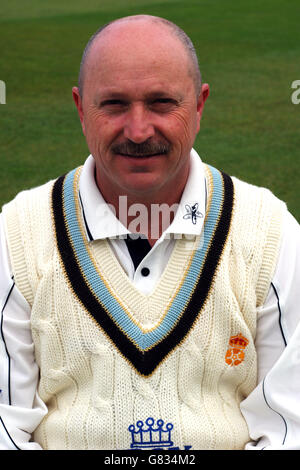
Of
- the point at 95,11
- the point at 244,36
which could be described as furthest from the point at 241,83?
the point at 95,11

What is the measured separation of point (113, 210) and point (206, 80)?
6.44 meters

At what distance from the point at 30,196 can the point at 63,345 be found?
435 millimetres

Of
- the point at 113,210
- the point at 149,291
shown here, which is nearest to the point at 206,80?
the point at 113,210

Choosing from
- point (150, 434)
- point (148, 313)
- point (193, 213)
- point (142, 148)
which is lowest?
point (150, 434)

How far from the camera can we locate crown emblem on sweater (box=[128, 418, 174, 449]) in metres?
1.98

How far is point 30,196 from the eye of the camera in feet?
7.04

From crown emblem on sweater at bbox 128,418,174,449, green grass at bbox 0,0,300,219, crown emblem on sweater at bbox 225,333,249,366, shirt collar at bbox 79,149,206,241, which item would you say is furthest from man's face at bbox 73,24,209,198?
green grass at bbox 0,0,300,219

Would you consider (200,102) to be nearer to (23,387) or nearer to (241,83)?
(23,387)

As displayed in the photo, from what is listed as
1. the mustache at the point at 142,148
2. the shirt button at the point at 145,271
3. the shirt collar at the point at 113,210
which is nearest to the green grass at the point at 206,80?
the shirt collar at the point at 113,210

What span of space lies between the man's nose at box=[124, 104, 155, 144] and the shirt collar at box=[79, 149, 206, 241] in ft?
0.88

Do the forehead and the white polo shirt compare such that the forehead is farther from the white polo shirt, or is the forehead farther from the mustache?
the white polo shirt

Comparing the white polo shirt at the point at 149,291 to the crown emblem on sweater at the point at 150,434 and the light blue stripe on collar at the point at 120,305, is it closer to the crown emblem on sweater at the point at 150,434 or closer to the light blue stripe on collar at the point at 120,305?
the light blue stripe on collar at the point at 120,305

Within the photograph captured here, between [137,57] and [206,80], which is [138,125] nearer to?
[137,57]

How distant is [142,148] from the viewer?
187cm
